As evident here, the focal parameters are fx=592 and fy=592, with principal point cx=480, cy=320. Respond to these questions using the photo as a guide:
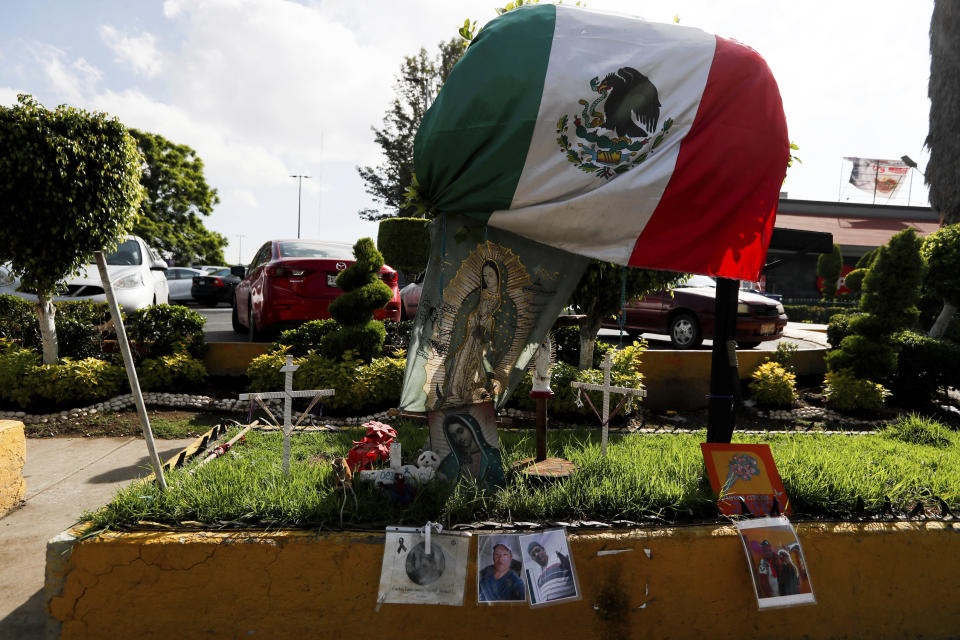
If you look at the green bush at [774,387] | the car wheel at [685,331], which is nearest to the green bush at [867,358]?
the green bush at [774,387]

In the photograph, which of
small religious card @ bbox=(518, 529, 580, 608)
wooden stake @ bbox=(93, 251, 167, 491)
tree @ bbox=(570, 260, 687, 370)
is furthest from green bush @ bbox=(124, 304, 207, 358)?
small religious card @ bbox=(518, 529, 580, 608)

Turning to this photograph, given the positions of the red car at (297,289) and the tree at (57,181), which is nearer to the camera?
the tree at (57,181)

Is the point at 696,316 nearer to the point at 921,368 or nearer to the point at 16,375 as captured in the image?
the point at 921,368

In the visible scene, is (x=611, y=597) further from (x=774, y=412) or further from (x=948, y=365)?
(x=948, y=365)

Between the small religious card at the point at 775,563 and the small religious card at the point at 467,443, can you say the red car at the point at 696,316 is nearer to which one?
the small religious card at the point at 467,443

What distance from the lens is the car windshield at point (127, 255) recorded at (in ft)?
29.9

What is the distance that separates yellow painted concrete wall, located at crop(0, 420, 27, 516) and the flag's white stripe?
3797 mm

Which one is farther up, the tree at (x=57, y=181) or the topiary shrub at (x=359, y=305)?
the tree at (x=57, y=181)

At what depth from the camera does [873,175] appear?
40969mm

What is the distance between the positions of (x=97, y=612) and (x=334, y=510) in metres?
1.11

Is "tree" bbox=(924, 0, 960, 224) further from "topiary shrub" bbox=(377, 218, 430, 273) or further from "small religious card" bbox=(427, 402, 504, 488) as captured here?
"small religious card" bbox=(427, 402, 504, 488)

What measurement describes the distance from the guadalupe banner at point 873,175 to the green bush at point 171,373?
4526 cm

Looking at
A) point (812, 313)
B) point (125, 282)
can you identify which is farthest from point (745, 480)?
point (812, 313)

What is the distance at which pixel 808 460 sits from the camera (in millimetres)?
3961
